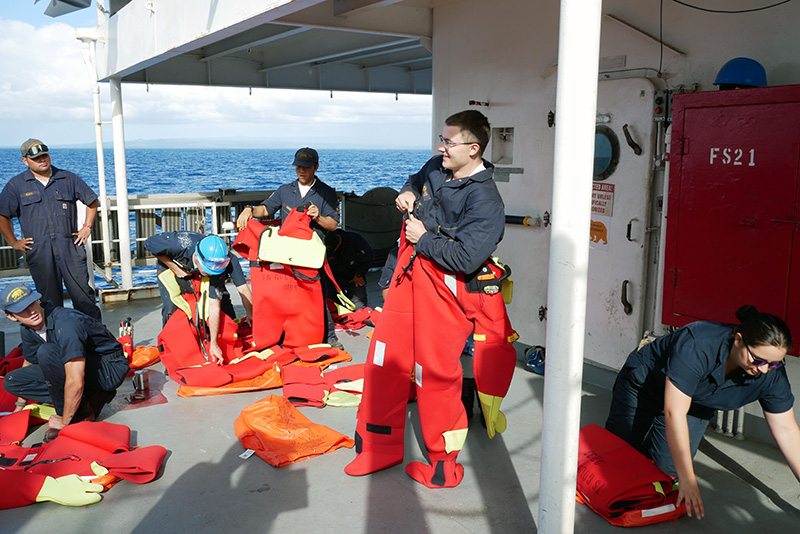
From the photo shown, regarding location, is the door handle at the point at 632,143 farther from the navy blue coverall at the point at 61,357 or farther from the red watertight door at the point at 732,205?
the navy blue coverall at the point at 61,357

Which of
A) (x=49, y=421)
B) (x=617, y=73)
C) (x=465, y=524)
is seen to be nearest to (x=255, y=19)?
(x=617, y=73)

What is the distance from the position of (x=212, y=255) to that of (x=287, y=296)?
85cm

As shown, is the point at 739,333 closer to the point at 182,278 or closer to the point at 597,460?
the point at 597,460

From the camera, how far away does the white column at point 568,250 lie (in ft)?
7.82

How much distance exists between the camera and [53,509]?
3.55m

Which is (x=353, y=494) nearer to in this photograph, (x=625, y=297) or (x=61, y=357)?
(x=61, y=357)

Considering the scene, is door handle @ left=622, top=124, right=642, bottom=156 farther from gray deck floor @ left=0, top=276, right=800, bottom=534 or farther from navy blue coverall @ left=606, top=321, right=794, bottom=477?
gray deck floor @ left=0, top=276, right=800, bottom=534

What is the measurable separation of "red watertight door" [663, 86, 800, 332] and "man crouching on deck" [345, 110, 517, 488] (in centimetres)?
135

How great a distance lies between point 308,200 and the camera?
636 cm

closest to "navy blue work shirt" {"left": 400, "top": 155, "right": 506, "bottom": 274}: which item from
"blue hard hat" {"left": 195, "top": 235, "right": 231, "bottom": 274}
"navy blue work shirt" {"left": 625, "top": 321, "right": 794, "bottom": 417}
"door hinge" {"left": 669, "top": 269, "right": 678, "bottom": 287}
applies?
"navy blue work shirt" {"left": 625, "top": 321, "right": 794, "bottom": 417}

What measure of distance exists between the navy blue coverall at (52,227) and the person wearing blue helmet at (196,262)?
1282 mm

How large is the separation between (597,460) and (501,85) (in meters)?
3.45

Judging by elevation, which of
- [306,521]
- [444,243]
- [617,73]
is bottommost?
[306,521]

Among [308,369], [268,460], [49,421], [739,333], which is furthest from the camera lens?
[308,369]
